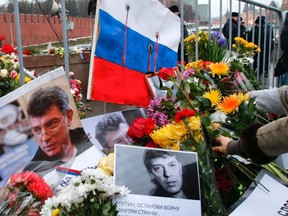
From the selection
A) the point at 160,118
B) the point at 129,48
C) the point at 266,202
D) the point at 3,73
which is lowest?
the point at 266,202

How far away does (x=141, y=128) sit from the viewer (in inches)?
60.4

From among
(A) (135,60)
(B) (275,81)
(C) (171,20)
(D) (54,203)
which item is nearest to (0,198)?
(D) (54,203)

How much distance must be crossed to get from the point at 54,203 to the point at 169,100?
0.74 meters

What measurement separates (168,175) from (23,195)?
1.48 feet

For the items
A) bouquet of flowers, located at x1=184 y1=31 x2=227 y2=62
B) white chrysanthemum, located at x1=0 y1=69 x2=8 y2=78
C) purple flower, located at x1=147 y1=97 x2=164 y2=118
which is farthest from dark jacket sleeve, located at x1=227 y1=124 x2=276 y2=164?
white chrysanthemum, located at x1=0 y1=69 x2=8 y2=78

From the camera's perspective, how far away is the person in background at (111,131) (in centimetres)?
159

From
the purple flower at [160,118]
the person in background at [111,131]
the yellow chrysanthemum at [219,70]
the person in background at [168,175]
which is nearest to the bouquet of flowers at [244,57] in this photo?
the yellow chrysanthemum at [219,70]

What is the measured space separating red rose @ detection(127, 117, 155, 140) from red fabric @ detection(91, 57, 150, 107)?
0.20m

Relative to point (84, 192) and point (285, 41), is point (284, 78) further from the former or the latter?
point (84, 192)

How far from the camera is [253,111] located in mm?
1612

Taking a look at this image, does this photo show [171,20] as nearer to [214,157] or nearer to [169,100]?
[169,100]

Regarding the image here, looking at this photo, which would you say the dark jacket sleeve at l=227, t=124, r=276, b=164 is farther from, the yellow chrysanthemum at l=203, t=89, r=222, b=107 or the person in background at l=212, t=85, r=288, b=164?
the yellow chrysanthemum at l=203, t=89, r=222, b=107

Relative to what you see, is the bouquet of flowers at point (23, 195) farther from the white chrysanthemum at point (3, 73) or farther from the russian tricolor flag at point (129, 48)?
the white chrysanthemum at point (3, 73)

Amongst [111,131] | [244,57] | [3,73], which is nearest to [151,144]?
[111,131]
